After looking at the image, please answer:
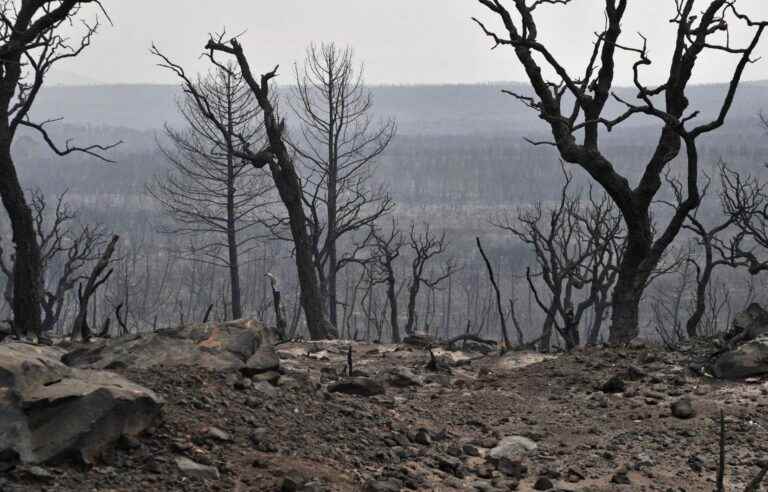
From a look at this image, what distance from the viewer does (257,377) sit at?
220 inches

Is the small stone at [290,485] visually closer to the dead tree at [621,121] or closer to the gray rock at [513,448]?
the gray rock at [513,448]

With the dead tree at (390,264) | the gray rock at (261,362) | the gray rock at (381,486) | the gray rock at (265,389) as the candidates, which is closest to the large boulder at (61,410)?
the gray rock at (265,389)

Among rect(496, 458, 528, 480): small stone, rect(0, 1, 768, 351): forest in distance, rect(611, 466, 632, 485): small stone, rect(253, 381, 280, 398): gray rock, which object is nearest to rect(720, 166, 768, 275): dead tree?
rect(0, 1, 768, 351): forest in distance

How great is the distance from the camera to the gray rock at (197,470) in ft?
12.8

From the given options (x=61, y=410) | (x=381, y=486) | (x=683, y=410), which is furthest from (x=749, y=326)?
(x=61, y=410)

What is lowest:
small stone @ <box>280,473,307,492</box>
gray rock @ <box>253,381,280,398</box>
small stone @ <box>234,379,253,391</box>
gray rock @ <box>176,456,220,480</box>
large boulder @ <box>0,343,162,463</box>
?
small stone @ <box>280,473,307,492</box>

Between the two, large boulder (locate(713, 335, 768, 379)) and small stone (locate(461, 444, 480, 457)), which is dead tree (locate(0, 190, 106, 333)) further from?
large boulder (locate(713, 335, 768, 379))

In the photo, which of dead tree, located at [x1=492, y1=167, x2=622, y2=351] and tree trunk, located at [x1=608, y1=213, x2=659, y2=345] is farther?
dead tree, located at [x1=492, y1=167, x2=622, y2=351]

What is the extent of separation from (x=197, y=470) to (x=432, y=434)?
183 cm

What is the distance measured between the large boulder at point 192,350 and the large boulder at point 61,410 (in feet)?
3.05

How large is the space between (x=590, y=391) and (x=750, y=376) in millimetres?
1313

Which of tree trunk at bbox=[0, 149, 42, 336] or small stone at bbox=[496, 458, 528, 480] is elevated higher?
tree trunk at bbox=[0, 149, 42, 336]

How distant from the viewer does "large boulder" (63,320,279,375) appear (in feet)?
17.5

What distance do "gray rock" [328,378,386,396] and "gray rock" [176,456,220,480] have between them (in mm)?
2103
